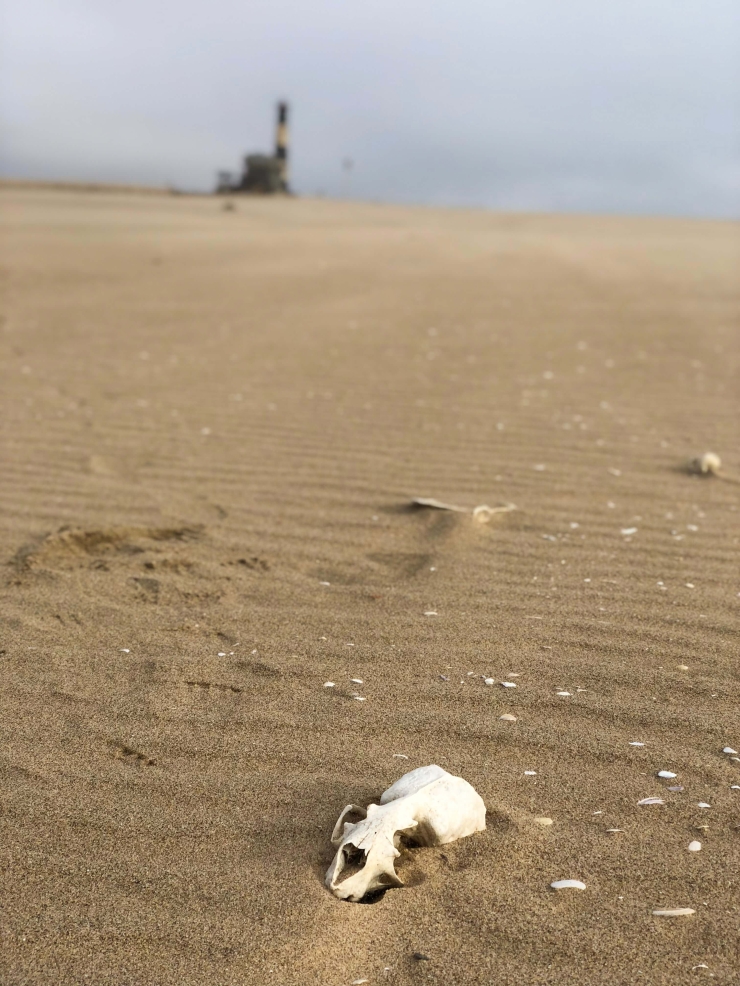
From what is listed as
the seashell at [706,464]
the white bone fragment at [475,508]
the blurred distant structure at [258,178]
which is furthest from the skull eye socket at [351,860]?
the blurred distant structure at [258,178]

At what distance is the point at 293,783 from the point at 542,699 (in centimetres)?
74

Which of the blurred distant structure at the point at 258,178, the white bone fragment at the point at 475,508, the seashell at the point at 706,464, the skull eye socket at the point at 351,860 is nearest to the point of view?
the skull eye socket at the point at 351,860

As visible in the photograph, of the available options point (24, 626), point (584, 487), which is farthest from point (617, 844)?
point (584, 487)

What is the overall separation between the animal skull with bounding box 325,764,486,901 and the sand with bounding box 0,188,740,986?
0.05 m

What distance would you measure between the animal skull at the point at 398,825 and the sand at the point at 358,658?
46mm

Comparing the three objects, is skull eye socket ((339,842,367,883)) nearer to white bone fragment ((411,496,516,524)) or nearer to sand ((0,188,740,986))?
sand ((0,188,740,986))

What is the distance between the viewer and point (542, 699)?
104 inches

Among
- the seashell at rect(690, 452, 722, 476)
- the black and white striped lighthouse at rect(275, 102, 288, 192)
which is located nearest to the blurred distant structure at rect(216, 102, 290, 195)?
the black and white striped lighthouse at rect(275, 102, 288, 192)

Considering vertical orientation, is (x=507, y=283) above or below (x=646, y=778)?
above

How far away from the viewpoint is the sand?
6.00ft

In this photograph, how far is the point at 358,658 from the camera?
2885 mm

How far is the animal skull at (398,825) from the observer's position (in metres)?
1.89

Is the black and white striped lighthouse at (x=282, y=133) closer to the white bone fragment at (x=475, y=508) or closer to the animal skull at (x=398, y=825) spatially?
the white bone fragment at (x=475, y=508)

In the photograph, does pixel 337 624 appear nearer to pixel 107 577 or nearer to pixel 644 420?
pixel 107 577
